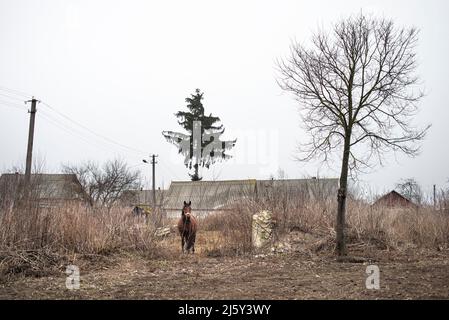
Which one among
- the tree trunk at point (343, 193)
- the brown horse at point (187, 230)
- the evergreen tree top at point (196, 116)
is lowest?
the brown horse at point (187, 230)

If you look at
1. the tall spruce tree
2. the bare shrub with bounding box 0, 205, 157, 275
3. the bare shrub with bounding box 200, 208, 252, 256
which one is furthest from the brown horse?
the tall spruce tree

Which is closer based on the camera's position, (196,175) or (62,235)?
(62,235)

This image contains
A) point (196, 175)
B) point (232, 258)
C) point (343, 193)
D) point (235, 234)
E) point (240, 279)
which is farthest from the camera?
point (196, 175)

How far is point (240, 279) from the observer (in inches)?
303

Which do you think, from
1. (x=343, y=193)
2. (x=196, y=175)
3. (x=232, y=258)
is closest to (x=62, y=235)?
(x=232, y=258)

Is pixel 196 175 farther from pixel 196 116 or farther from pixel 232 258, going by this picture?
pixel 232 258

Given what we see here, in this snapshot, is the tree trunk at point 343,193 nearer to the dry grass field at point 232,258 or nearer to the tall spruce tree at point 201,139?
the dry grass field at point 232,258

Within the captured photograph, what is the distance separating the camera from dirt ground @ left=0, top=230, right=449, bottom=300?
6.22m

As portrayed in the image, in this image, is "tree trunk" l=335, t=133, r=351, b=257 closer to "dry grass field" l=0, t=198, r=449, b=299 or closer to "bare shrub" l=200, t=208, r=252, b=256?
"dry grass field" l=0, t=198, r=449, b=299

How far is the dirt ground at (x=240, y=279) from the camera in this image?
6219 mm

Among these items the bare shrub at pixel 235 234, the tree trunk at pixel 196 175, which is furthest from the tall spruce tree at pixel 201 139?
the bare shrub at pixel 235 234

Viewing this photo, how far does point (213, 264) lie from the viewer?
399 inches
